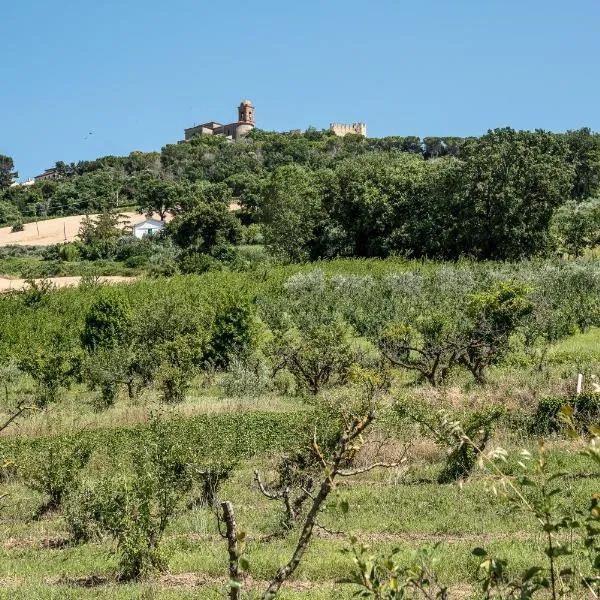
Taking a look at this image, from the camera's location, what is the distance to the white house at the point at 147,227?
71.6 m

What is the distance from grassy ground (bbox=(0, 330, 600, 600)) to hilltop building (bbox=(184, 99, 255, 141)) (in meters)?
138

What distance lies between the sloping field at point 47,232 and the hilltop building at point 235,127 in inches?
2631

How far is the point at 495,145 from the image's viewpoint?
4181 cm

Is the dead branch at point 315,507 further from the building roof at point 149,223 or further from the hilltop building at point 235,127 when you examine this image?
the hilltop building at point 235,127

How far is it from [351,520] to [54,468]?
4.69 metres

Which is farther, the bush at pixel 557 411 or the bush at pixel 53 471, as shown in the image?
the bush at pixel 557 411

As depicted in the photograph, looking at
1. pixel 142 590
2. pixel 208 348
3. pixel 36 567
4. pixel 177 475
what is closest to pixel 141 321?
pixel 208 348

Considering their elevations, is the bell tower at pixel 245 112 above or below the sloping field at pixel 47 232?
above

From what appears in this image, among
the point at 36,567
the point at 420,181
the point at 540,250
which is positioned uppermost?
the point at 420,181

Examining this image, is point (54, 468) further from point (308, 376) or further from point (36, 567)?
point (308, 376)

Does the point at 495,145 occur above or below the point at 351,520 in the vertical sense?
above

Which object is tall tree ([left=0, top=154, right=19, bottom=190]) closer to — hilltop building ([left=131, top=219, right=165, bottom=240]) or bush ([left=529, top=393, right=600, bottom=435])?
hilltop building ([left=131, top=219, right=165, bottom=240])

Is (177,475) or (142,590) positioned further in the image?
(177,475)

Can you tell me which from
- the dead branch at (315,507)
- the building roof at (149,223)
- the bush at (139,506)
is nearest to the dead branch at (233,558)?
the dead branch at (315,507)
